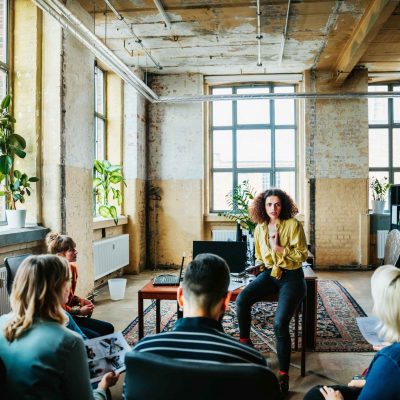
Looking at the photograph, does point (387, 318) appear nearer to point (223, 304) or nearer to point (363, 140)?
point (223, 304)


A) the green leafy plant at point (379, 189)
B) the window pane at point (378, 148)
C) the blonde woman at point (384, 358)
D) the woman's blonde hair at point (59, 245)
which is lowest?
the blonde woman at point (384, 358)

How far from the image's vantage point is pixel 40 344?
146 cm

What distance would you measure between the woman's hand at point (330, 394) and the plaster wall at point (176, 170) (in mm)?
6509

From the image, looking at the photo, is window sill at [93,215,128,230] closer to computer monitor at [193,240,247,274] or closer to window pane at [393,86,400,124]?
computer monitor at [193,240,247,274]

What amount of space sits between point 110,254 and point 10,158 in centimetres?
299

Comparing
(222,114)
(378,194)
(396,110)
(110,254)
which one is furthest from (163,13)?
(396,110)

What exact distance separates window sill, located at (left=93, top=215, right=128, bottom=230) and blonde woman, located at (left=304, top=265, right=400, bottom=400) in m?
5.00

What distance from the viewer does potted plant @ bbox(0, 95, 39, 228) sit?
166 inches

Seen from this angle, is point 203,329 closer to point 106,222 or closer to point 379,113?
point 106,222

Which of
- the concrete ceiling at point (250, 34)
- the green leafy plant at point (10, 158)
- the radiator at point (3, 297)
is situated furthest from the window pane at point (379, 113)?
the radiator at point (3, 297)

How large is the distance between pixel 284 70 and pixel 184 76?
6.82 ft

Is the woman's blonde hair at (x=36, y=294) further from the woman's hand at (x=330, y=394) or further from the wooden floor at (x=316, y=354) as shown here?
the wooden floor at (x=316, y=354)

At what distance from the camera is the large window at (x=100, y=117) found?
7656 millimetres

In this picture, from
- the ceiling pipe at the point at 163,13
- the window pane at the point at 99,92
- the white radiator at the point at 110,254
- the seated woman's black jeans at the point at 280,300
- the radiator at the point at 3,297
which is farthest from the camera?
the window pane at the point at 99,92
